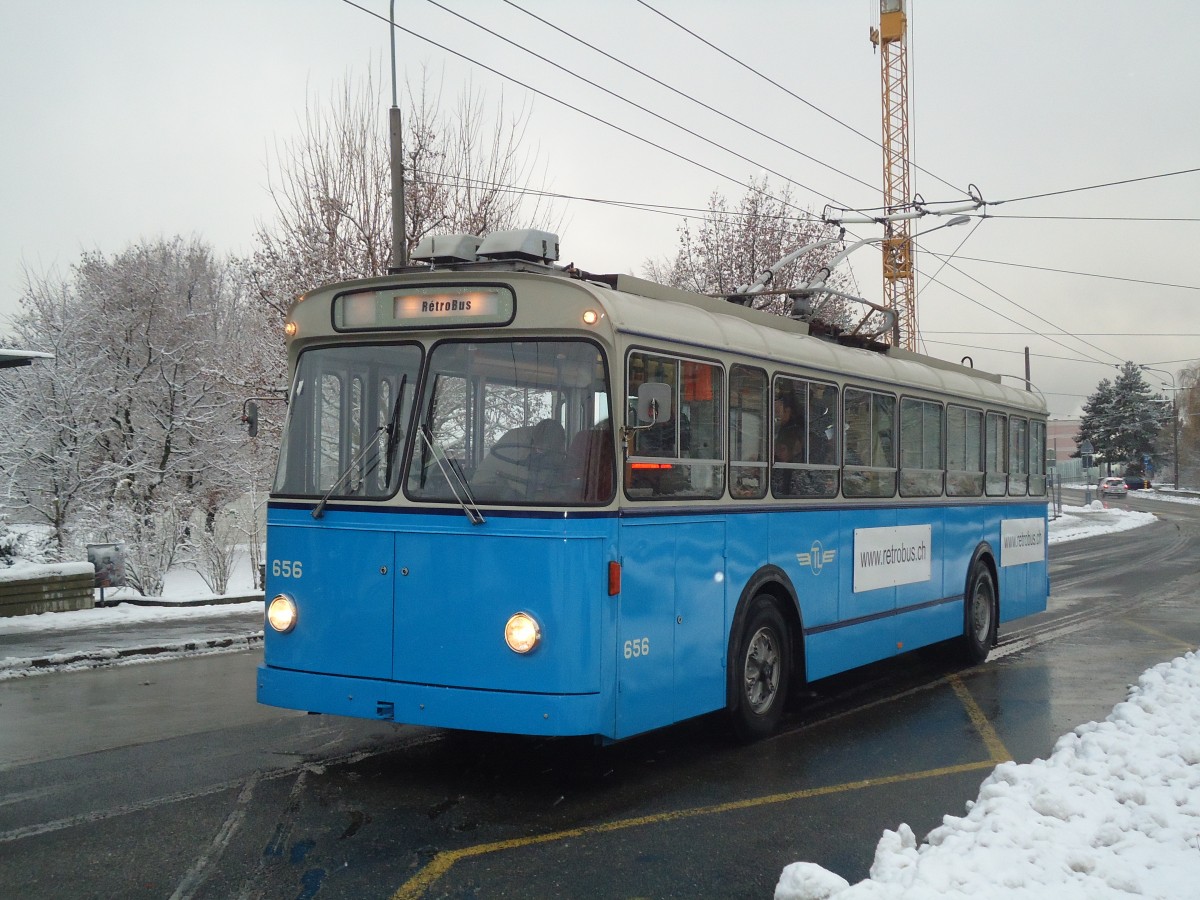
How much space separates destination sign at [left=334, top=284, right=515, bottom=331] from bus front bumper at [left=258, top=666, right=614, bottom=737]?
2.07 meters

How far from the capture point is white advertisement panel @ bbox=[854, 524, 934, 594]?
949 cm

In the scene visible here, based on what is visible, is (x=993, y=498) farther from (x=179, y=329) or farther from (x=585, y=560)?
(x=179, y=329)

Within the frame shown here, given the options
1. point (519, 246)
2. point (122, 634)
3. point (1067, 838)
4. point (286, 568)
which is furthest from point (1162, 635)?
point (122, 634)

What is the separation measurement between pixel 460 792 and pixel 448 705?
680 mm

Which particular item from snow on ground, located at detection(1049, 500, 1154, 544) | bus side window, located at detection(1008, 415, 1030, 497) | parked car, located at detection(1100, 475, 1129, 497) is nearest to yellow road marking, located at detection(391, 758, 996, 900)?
bus side window, located at detection(1008, 415, 1030, 497)

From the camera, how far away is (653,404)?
20.7 ft

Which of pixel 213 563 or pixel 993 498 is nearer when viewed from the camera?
pixel 993 498

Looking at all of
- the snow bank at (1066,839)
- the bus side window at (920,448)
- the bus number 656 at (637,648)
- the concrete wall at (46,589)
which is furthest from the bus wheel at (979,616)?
the concrete wall at (46,589)

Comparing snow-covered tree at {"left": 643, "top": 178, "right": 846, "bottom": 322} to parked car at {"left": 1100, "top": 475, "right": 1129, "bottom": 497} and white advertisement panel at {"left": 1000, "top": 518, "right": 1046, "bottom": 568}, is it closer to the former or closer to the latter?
white advertisement panel at {"left": 1000, "top": 518, "right": 1046, "bottom": 568}

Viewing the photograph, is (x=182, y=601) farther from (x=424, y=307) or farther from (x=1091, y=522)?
(x=1091, y=522)

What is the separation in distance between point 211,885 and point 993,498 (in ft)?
31.9

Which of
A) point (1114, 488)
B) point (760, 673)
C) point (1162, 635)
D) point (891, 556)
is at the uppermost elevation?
point (891, 556)

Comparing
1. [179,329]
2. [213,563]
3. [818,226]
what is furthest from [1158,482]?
[213,563]

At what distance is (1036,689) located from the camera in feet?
34.6
